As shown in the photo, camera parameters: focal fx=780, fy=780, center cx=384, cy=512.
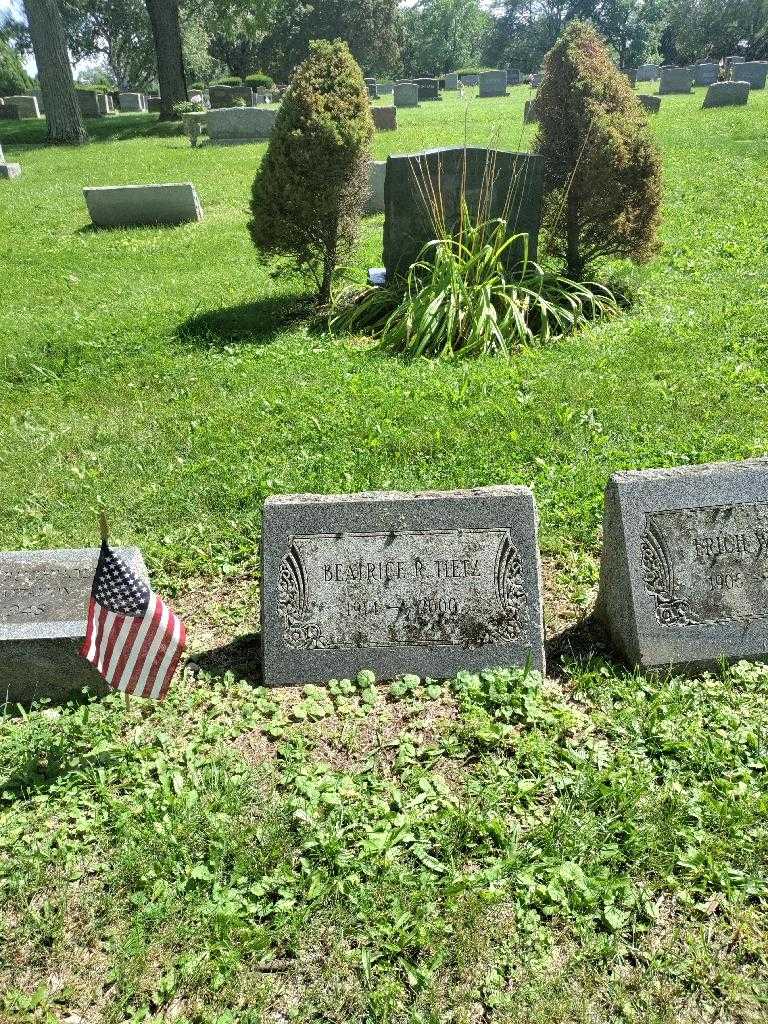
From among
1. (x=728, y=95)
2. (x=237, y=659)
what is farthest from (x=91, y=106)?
(x=237, y=659)

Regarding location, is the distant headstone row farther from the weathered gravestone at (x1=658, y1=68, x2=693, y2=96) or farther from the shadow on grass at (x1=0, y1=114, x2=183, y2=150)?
the weathered gravestone at (x1=658, y1=68, x2=693, y2=96)

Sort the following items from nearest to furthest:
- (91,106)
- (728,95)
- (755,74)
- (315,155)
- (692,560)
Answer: (692,560), (315,155), (728,95), (755,74), (91,106)

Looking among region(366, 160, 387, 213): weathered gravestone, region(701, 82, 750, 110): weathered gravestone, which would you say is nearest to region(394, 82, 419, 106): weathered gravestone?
region(701, 82, 750, 110): weathered gravestone

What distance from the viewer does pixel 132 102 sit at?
3853cm

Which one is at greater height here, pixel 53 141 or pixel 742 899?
pixel 53 141

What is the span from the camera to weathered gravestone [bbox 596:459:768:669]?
3406 millimetres

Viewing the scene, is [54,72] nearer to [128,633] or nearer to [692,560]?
[128,633]

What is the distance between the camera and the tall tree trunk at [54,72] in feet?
67.7

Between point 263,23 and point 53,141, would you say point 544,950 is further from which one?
point 263,23

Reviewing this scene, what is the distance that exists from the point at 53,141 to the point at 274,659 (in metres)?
23.8

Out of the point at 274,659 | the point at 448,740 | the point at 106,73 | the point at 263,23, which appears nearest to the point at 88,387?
the point at 274,659

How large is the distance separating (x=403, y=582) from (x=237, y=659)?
3.07 feet

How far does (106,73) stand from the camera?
93.8 meters

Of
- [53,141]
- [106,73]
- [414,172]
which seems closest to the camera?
[414,172]
